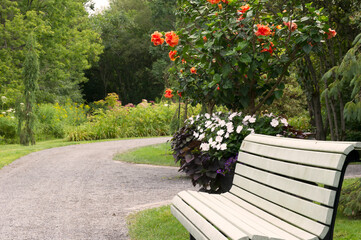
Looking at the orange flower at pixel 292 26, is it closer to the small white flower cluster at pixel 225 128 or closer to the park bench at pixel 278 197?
the small white flower cluster at pixel 225 128

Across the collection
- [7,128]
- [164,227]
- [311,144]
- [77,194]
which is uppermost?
[7,128]

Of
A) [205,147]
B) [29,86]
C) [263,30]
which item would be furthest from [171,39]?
[29,86]

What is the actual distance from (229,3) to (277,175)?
2.92 metres

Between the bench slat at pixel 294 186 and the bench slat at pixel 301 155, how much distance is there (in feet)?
0.45

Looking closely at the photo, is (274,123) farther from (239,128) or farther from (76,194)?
(76,194)

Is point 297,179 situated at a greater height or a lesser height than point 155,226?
greater

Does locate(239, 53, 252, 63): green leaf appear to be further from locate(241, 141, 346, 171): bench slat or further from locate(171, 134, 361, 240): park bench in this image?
locate(241, 141, 346, 171): bench slat

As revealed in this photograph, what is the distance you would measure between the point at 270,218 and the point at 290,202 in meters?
0.27

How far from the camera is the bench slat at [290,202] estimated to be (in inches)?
93.7

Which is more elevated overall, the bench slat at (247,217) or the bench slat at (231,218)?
the bench slat at (231,218)

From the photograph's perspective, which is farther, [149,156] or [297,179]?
[149,156]

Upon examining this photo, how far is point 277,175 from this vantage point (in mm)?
3043

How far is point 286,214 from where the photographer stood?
2.82 metres

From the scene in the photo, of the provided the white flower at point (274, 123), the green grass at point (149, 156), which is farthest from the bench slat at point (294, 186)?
the green grass at point (149, 156)
